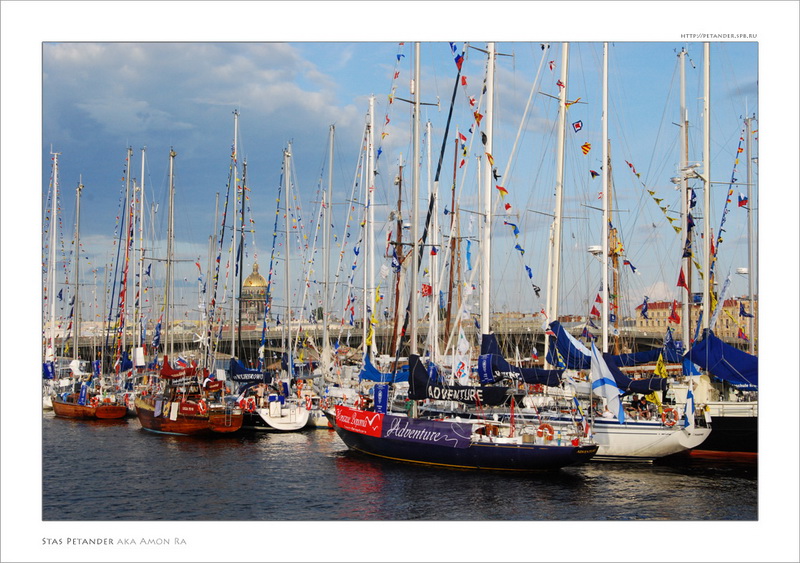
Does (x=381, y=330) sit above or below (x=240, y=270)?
below

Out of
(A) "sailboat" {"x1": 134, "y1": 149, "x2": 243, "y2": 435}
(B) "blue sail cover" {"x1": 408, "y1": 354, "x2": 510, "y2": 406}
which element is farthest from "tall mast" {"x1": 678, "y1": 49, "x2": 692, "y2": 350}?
(A) "sailboat" {"x1": 134, "y1": 149, "x2": 243, "y2": 435}

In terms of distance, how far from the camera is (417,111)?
22.5 metres

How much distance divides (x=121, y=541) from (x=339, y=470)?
443 inches

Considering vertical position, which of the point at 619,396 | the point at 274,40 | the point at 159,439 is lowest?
the point at 159,439

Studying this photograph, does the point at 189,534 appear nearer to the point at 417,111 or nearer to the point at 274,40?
the point at 274,40

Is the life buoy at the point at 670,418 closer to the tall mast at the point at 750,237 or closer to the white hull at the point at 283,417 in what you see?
the tall mast at the point at 750,237

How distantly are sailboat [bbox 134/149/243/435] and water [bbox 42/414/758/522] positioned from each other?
164 inches

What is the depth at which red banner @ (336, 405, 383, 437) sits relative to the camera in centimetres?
2577

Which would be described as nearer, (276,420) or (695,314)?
(276,420)

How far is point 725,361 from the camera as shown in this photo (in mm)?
23781

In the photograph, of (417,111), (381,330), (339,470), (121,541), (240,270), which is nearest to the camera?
(121,541)

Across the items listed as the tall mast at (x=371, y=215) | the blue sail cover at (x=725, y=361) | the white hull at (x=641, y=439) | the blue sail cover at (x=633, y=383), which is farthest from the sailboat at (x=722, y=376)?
the tall mast at (x=371, y=215)

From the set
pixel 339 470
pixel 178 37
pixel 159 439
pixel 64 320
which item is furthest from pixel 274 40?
pixel 64 320

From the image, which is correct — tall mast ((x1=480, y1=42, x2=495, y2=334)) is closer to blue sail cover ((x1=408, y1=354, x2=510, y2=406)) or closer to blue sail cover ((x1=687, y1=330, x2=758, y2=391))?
blue sail cover ((x1=408, y1=354, x2=510, y2=406))
